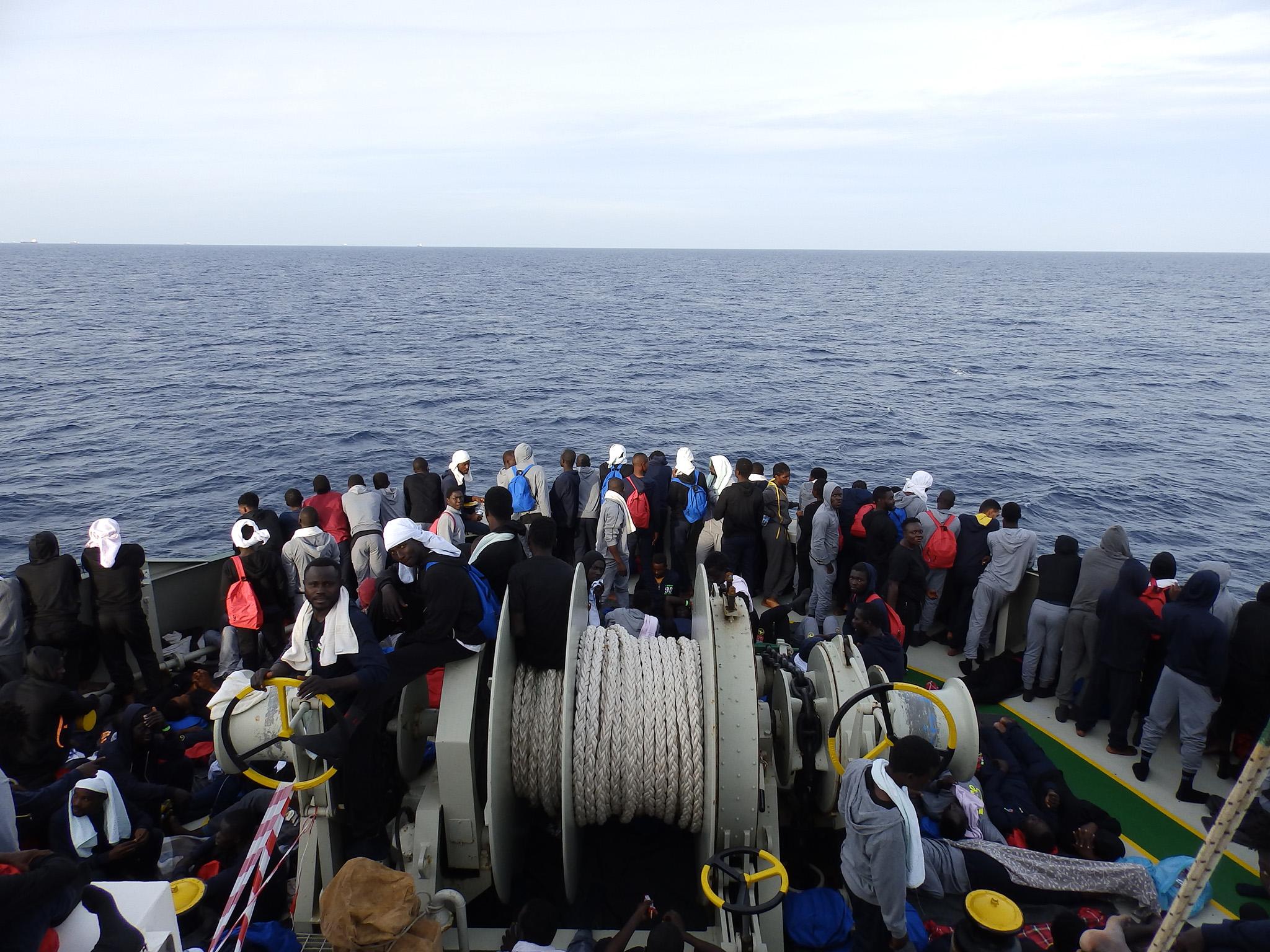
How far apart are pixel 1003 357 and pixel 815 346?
37.7ft

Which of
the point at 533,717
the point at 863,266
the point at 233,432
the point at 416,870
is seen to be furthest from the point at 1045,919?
the point at 863,266

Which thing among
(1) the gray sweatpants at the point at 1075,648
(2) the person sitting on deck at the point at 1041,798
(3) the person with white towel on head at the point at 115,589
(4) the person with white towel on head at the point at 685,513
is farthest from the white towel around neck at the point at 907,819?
(3) the person with white towel on head at the point at 115,589

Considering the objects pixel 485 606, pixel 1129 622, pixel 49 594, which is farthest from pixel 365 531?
pixel 1129 622

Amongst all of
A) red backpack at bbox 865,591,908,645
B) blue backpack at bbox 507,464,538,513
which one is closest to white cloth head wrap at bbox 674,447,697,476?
blue backpack at bbox 507,464,538,513

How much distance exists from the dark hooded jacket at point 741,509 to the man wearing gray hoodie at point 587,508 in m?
1.62

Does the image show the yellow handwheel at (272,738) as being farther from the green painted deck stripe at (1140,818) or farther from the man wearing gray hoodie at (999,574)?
the man wearing gray hoodie at (999,574)

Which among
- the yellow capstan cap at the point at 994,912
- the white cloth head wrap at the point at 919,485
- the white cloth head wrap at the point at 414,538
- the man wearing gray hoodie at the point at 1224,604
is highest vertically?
the white cloth head wrap at the point at 414,538

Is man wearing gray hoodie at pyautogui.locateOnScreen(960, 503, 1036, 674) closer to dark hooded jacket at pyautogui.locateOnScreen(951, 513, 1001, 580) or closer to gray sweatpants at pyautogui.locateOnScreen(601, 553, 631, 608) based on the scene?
dark hooded jacket at pyautogui.locateOnScreen(951, 513, 1001, 580)

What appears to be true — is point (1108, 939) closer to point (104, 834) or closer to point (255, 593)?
point (104, 834)

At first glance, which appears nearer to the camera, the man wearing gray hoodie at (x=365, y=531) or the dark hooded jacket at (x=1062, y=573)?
the dark hooded jacket at (x=1062, y=573)

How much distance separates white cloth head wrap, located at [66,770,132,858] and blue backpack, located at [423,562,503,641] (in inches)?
96.7

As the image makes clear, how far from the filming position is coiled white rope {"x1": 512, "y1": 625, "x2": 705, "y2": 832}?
5.33 metres

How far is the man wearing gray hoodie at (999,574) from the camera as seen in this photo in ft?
28.5

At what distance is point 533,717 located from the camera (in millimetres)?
5641
